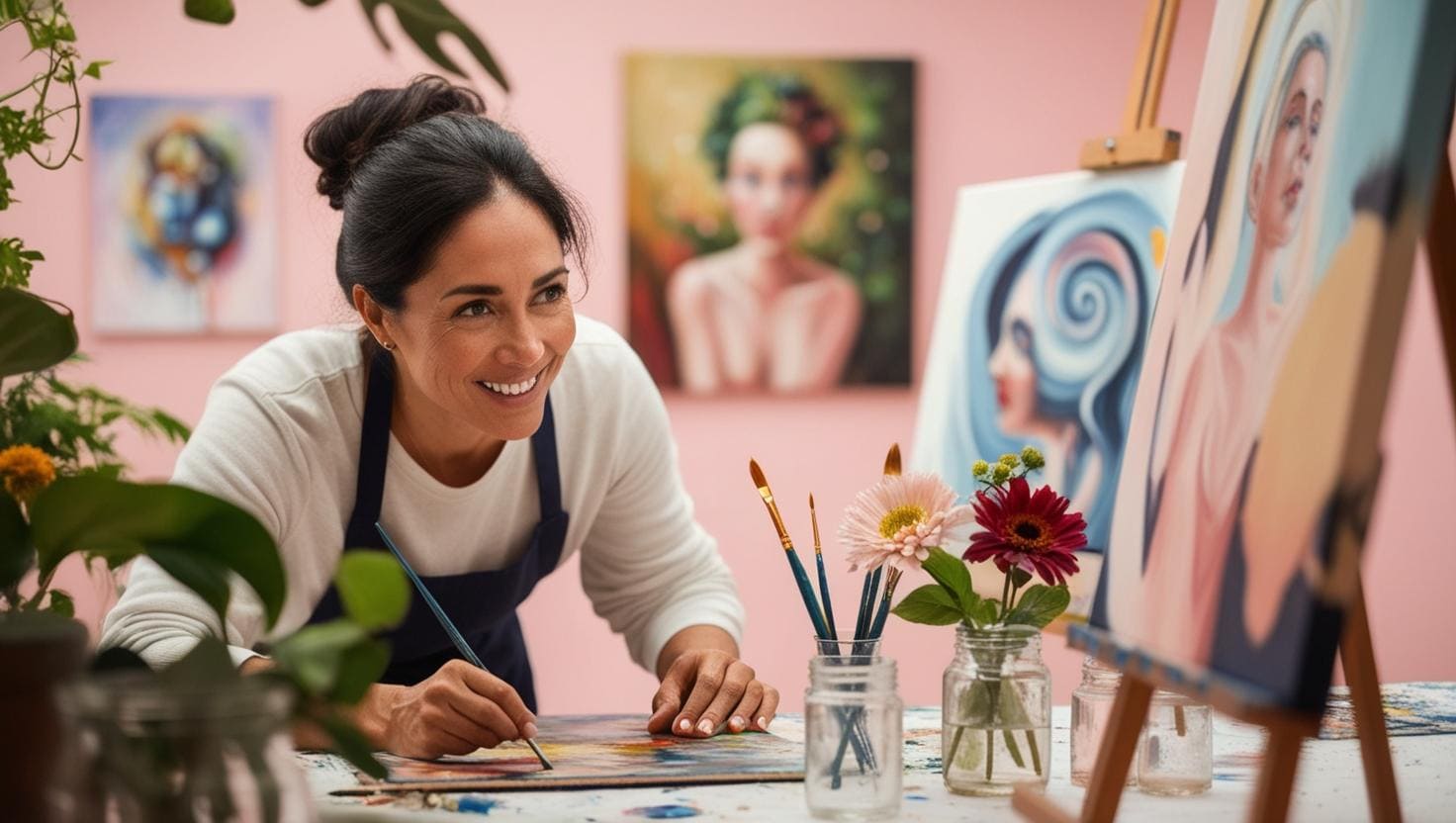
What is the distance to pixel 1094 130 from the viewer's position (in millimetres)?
3811

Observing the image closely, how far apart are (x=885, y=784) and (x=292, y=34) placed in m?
2.99

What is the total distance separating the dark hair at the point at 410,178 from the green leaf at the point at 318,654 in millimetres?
1009

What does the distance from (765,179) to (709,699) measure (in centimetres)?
239

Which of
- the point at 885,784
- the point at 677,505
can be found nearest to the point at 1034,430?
the point at 677,505

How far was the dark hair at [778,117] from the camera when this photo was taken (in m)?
3.62

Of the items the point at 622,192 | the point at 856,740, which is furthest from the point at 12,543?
the point at 622,192

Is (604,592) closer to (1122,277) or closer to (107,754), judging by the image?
(1122,277)

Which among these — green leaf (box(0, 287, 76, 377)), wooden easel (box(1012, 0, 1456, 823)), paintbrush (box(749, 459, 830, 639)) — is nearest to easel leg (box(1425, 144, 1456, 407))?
wooden easel (box(1012, 0, 1456, 823))

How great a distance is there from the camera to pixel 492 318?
1.57m

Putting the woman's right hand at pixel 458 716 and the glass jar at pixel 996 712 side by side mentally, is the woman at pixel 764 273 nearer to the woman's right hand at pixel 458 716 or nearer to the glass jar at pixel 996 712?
the woman's right hand at pixel 458 716

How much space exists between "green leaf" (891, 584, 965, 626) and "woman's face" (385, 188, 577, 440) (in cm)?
58

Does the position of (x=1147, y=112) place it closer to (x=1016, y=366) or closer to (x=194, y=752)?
(x=1016, y=366)

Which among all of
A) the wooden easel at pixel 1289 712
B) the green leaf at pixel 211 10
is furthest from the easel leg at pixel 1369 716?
the green leaf at pixel 211 10

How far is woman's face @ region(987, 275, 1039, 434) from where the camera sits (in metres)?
2.11
